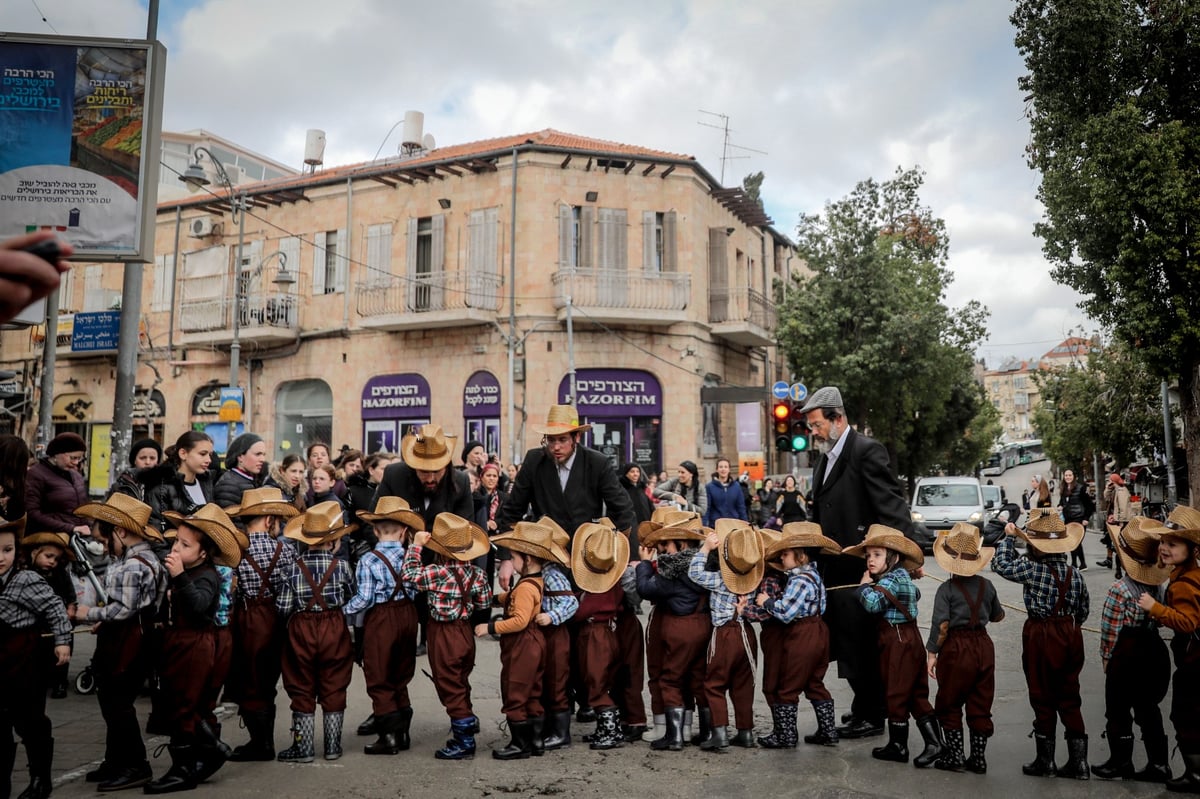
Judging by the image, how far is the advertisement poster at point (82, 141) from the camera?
25.5 ft

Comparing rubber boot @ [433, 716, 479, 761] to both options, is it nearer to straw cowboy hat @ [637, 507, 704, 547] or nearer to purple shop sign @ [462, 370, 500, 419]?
straw cowboy hat @ [637, 507, 704, 547]

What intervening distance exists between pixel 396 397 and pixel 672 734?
2065 centimetres

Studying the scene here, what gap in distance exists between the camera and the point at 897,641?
5773 millimetres

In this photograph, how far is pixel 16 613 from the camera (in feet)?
16.0

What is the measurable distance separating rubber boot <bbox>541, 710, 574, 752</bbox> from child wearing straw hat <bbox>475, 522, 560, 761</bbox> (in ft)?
0.37

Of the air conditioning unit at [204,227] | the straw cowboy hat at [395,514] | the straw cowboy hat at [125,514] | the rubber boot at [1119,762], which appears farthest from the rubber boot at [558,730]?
the air conditioning unit at [204,227]

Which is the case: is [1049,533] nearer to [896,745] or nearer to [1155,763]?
[1155,763]

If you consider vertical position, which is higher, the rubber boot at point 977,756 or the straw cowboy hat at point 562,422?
the straw cowboy hat at point 562,422

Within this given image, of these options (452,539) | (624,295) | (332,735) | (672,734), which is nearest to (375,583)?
(452,539)

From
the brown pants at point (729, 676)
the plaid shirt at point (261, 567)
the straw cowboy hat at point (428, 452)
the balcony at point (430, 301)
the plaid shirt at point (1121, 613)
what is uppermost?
the balcony at point (430, 301)

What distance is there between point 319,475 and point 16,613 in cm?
381

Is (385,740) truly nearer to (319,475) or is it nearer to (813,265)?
(319,475)

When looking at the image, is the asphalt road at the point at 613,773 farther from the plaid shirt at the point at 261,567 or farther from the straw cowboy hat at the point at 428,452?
the straw cowboy hat at the point at 428,452

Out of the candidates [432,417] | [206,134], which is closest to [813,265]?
[432,417]
